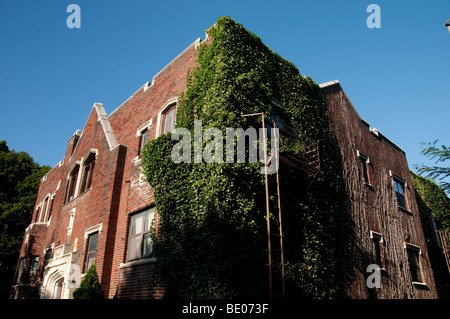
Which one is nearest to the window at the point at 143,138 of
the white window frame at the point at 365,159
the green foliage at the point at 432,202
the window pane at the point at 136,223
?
the window pane at the point at 136,223

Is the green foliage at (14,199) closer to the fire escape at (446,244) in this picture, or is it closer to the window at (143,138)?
the window at (143,138)

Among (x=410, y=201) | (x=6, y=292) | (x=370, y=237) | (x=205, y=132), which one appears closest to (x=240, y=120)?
(x=205, y=132)

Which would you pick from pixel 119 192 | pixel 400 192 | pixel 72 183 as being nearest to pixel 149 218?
pixel 119 192

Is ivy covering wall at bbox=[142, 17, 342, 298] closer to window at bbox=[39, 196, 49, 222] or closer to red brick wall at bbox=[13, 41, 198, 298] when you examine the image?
red brick wall at bbox=[13, 41, 198, 298]

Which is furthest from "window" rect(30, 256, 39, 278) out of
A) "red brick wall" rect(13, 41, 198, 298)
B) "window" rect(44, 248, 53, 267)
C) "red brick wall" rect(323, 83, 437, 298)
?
"red brick wall" rect(323, 83, 437, 298)

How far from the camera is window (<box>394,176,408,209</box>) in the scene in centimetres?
1836

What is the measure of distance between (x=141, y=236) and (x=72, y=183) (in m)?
8.66

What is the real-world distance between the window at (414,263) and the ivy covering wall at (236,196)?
20.9 ft

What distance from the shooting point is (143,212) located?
12398 millimetres

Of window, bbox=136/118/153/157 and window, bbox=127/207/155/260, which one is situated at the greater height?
window, bbox=136/118/153/157

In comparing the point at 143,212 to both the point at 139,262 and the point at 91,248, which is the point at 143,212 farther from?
the point at 91,248

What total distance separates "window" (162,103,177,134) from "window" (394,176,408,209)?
12765 mm
